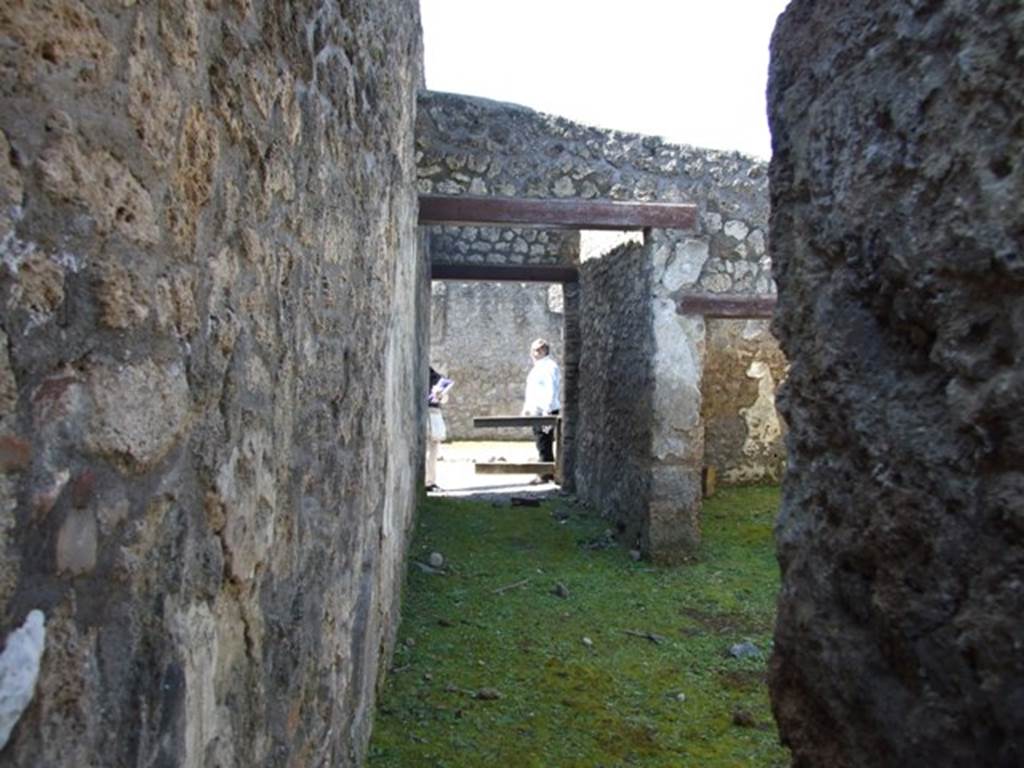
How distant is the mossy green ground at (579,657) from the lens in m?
3.22

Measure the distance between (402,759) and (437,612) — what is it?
1803 millimetres

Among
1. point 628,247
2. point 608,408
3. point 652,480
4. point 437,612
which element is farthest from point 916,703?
point 608,408

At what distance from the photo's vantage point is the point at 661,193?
6031 mm

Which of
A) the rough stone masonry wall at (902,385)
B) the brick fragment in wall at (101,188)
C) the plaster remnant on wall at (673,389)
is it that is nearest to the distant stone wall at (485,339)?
the plaster remnant on wall at (673,389)

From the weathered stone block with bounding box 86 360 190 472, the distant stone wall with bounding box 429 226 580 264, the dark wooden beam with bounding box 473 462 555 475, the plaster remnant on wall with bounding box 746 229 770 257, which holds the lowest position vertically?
the dark wooden beam with bounding box 473 462 555 475

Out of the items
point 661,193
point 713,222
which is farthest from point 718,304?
point 661,193

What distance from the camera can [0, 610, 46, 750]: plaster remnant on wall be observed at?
0.80 m

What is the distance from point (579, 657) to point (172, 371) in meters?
3.38

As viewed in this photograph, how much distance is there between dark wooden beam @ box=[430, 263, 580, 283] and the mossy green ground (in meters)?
2.87

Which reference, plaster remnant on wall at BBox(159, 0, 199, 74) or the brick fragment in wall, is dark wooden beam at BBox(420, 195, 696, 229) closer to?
plaster remnant on wall at BBox(159, 0, 199, 74)

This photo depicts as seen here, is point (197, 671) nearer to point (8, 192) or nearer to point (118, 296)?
point (118, 296)

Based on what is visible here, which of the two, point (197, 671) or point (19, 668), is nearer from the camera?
point (19, 668)

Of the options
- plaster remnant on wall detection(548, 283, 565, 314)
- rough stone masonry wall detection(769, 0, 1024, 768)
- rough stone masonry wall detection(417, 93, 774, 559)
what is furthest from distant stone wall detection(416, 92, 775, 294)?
plaster remnant on wall detection(548, 283, 565, 314)

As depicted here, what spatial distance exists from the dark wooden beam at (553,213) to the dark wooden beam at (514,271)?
2926 millimetres
